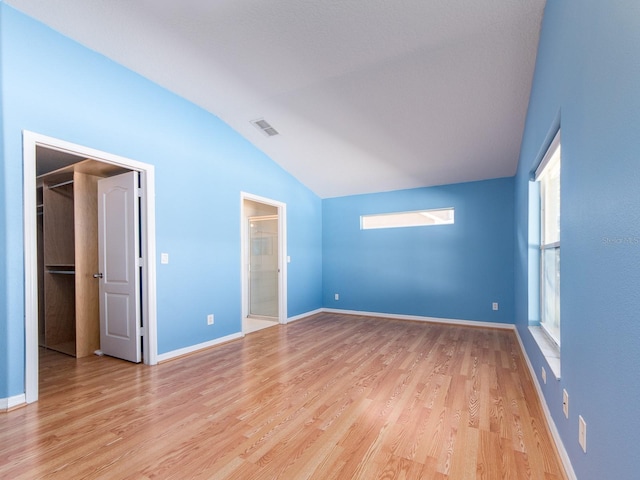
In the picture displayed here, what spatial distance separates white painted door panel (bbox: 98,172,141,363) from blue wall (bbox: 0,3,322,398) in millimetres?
246

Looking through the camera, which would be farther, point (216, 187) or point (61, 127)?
point (216, 187)

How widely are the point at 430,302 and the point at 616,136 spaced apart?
4.38 metres

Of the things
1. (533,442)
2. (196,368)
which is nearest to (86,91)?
(196,368)

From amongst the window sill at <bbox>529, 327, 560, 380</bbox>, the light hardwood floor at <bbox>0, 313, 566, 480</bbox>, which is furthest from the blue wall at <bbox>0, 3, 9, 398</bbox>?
the window sill at <bbox>529, 327, 560, 380</bbox>

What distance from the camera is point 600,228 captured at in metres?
1.09

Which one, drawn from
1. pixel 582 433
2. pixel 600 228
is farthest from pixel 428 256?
pixel 600 228

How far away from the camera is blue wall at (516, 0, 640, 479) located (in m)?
0.85

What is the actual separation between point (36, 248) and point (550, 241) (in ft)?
14.3

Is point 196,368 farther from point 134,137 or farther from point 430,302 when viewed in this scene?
point 430,302

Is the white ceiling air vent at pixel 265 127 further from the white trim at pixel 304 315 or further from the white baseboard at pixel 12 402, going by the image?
the white baseboard at pixel 12 402

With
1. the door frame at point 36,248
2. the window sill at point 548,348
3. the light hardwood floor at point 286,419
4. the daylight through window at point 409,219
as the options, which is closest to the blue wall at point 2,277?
the door frame at point 36,248

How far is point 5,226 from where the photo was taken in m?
2.22

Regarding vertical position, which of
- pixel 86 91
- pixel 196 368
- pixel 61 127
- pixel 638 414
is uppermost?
pixel 86 91

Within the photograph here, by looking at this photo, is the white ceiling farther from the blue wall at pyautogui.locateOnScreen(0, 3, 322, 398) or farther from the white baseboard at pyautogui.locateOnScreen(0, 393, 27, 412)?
the white baseboard at pyautogui.locateOnScreen(0, 393, 27, 412)
